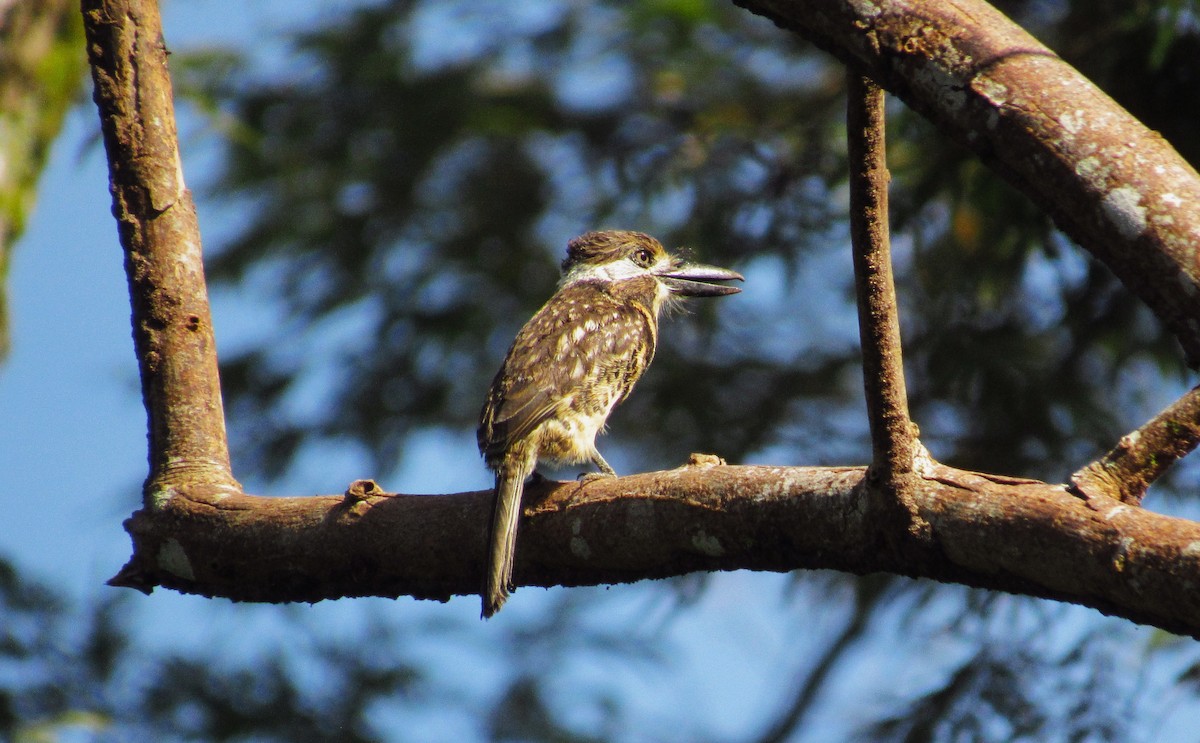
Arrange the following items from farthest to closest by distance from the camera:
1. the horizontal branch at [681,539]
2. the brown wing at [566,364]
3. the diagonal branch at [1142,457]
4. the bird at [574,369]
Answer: the brown wing at [566,364] → the bird at [574,369] → the diagonal branch at [1142,457] → the horizontal branch at [681,539]

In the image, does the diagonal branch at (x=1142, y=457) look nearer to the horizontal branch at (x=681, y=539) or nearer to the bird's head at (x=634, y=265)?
the horizontal branch at (x=681, y=539)

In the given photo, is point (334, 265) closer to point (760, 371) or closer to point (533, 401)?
point (760, 371)

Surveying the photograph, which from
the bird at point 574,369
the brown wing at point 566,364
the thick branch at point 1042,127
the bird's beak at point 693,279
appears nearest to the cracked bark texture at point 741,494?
the thick branch at point 1042,127

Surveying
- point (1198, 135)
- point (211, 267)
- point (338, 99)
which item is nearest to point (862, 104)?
point (1198, 135)

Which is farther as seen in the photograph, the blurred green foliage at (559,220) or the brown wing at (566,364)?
the blurred green foliage at (559,220)

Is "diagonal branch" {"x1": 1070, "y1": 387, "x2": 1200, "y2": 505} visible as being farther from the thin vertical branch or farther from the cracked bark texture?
the thin vertical branch

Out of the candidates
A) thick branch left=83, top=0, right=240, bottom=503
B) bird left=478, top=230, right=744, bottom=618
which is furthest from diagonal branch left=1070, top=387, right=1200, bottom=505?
thick branch left=83, top=0, right=240, bottom=503
